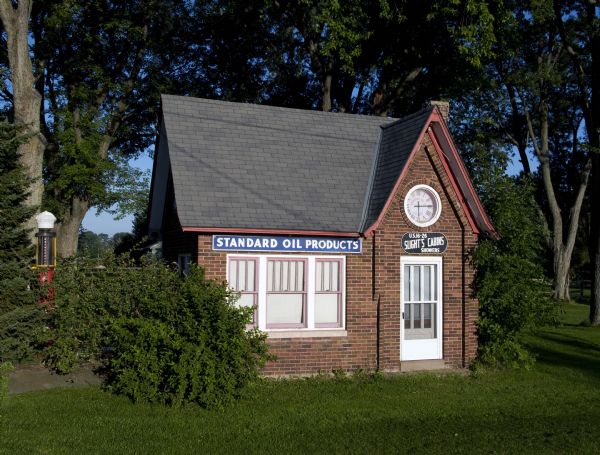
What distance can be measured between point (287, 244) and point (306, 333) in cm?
185

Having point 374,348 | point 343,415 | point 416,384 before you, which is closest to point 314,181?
point 374,348

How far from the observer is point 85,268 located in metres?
12.3

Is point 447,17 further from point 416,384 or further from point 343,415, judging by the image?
point 343,415

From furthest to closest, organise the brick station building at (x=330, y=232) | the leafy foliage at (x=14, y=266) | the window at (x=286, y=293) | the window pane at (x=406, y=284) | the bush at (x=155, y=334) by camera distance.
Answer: the window pane at (x=406, y=284)
the window at (x=286, y=293)
the brick station building at (x=330, y=232)
the leafy foliage at (x=14, y=266)
the bush at (x=155, y=334)

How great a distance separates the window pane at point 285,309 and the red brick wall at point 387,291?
45 centimetres

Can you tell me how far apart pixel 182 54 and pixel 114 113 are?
4577mm

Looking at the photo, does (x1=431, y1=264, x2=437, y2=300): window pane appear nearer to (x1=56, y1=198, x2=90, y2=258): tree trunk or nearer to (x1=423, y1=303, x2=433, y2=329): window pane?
(x1=423, y1=303, x2=433, y2=329): window pane

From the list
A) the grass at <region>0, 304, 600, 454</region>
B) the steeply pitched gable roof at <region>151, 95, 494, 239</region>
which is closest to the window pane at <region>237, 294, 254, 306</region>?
the steeply pitched gable roof at <region>151, 95, 494, 239</region>

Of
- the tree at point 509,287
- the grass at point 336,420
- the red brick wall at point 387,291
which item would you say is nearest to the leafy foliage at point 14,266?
the grass at point 336,420

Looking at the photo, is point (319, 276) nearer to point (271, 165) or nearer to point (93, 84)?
point (271, 165)

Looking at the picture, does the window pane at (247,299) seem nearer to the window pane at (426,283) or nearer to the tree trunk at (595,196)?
the window pane at (426,283)

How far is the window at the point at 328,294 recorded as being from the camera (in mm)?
13781

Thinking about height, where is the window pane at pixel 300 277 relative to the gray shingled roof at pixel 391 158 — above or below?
below

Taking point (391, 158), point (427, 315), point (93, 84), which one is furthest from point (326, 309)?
point (93, 84)
